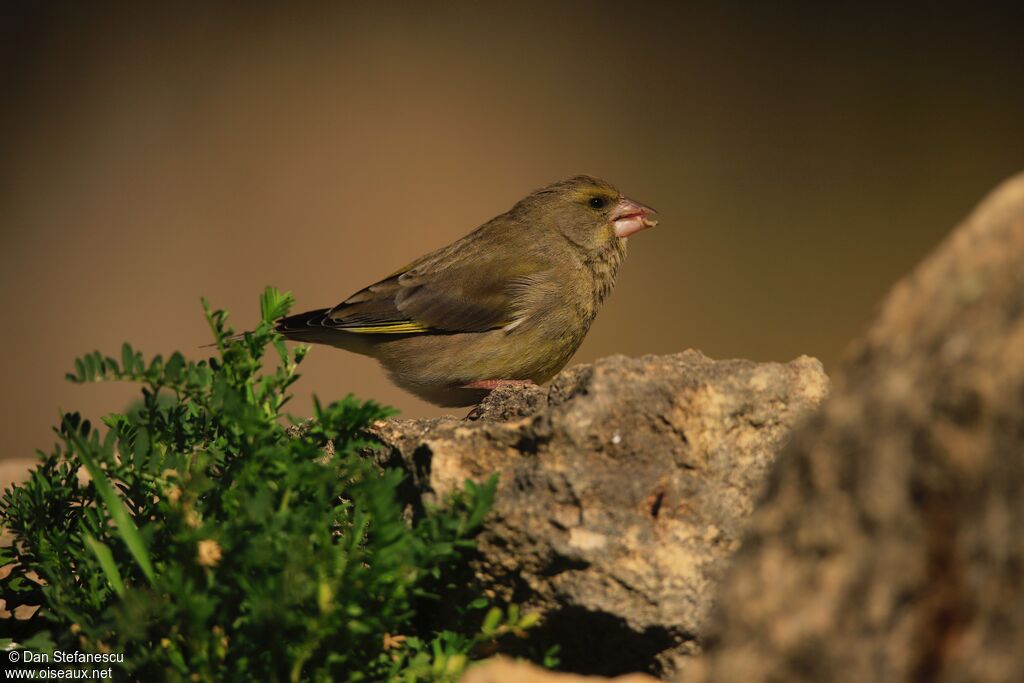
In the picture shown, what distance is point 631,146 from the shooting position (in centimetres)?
1000

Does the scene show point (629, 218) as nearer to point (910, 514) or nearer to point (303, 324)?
point (303, 324)

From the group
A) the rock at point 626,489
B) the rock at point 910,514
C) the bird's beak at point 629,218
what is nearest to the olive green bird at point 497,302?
the bird's beak at point 629,218

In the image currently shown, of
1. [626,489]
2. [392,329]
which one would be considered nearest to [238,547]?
[626,489]

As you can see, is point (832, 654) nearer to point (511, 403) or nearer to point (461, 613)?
point (461, 613)

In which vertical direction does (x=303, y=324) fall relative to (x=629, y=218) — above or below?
below

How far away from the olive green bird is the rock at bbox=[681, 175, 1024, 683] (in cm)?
366

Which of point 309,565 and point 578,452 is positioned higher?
point 578,452

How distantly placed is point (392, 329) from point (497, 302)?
23.5 inches

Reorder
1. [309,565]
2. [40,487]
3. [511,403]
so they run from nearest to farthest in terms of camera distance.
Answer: [309,565] → [40,487] → [511,403]

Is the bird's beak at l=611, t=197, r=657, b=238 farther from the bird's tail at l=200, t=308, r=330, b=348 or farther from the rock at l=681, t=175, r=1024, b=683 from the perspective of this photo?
the rock at l=681, t=175, r=1024, b=683

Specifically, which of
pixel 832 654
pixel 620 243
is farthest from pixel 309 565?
pixel 620 243

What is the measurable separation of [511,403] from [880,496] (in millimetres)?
2071

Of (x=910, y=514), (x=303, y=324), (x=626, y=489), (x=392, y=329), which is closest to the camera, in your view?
(x=910, y=514)

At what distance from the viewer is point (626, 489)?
2.52 meters
